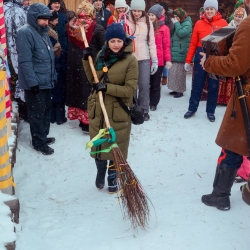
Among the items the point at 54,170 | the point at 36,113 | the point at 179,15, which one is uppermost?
the point at 179,15

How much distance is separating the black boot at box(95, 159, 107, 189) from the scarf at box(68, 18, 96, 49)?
2.19m

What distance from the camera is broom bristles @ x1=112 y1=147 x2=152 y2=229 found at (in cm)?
381

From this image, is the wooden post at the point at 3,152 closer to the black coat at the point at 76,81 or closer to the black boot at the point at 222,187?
the black boot at the point at 222,187

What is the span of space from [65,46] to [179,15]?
9.67ft

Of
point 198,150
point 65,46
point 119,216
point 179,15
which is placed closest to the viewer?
point 119,216

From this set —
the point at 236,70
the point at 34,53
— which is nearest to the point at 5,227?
the point at 236,70

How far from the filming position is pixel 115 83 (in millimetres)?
4355

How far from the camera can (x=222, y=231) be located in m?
3.73

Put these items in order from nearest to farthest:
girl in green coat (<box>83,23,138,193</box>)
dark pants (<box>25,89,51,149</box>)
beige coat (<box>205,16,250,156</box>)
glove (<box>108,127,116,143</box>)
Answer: beige coat (<box>205,16,250,156</box>)
glove (<box>108,127,116,143</box>)
girl in green coat (<box>83,23,138,193</box>)
dark pants (<box>25,89,51,149</box>)

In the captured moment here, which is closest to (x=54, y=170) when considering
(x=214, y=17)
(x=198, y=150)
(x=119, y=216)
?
(x=119, y=216)

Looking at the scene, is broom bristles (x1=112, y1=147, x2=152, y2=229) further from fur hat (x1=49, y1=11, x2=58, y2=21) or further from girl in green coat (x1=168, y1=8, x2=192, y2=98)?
girl in green coat (x1=168, y1=8, x2=192, y2=98)

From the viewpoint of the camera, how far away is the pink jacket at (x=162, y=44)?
760cm

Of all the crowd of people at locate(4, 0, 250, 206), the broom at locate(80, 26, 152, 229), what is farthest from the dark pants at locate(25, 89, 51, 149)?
the broom at locate(80, 26, 152, 229)

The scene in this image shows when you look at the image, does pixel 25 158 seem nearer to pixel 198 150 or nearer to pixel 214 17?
pixel 198 150
